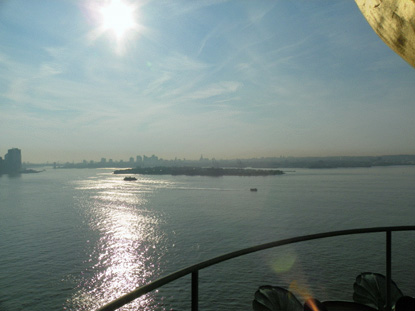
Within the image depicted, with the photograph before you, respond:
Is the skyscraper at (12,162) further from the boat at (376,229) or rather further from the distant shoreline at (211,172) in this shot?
the boat at (376,229)

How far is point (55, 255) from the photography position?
16.7m

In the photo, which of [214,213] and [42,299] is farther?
[214,213]

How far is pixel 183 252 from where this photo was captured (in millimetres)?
16969

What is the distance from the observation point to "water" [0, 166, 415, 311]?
12805mm

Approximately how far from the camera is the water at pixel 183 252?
12805mm

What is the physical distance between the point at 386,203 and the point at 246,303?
22731 mm

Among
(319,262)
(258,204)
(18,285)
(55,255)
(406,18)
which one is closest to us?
(406,18)

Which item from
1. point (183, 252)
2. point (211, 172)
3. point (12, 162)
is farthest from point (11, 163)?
point (183, 252)

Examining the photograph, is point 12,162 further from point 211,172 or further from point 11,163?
point 211,172

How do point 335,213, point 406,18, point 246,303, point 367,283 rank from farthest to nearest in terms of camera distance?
point 335,213
point 246,303
point 367,283
point 406,18

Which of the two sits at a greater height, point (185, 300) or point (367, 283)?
point (367, 283)

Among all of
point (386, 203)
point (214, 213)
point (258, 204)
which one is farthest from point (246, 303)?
point (386, 203)

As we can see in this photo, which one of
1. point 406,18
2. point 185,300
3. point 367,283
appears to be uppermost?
point 406,18

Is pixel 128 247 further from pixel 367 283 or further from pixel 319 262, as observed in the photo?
pixel 367 283
